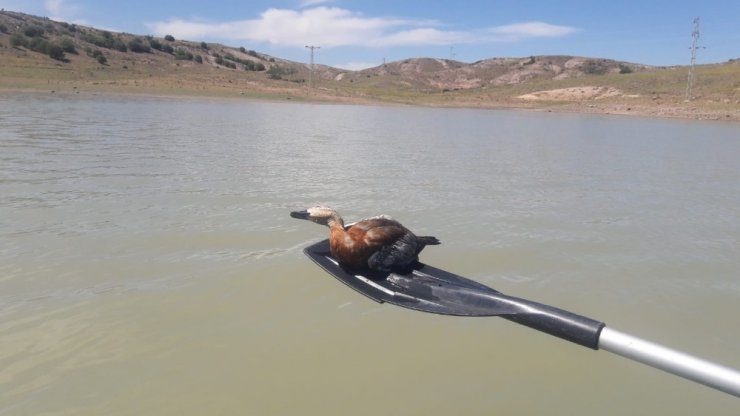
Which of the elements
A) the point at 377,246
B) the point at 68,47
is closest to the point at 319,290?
the point at 377,246

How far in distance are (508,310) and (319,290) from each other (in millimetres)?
1950

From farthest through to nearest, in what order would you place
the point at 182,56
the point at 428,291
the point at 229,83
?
the point at 182,56, the point at 229,83, the point at 428,291

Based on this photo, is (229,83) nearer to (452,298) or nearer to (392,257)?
(392,257)

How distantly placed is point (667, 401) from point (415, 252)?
72.0 inches

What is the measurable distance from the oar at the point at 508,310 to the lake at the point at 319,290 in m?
0.34

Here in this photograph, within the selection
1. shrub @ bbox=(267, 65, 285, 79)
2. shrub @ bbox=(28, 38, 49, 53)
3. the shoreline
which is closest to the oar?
the shoreline

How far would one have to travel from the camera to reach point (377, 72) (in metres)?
104

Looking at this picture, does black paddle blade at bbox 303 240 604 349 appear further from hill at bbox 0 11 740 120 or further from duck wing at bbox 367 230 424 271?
hill at bbox 0 11 740 120

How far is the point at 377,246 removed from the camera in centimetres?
380

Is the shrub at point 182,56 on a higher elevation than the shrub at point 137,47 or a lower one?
lower

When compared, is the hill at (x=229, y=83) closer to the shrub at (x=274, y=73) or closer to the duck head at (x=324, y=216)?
the shrub at (x=274, y=73)

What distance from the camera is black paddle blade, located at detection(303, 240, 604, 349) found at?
2600 mm

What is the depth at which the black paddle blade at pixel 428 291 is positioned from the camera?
3111mm

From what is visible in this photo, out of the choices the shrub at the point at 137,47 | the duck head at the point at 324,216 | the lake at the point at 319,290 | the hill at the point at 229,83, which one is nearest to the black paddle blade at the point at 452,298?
the duck head at the point at 324,216
